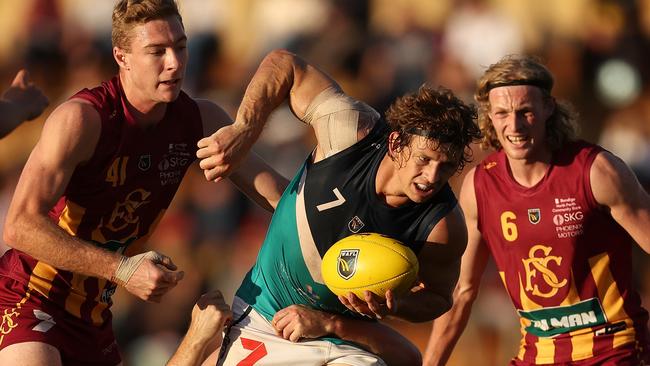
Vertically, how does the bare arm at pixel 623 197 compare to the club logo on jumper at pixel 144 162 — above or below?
below

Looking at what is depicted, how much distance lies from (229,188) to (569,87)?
3424mm

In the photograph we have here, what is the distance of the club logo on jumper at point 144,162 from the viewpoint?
6.26 metres

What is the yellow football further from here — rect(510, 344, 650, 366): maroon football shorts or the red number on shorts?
rect(510, 344, 650, 366): maroon football shorts

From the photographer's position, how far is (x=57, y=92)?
12617 millimetres

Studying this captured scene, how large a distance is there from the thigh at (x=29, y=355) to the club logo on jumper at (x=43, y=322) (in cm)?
10

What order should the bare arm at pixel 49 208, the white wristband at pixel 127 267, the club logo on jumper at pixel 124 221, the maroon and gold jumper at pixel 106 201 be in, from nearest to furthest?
the white wristband at pixel 127 267, the bare arm at pixel 49 208, the maroon and gold jumper at pixel 106 201, the club logo on jumper at pixel 124 221

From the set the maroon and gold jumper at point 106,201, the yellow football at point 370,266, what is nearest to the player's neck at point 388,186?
the yellow football at point 370,266

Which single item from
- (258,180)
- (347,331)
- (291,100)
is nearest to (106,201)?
(258,180)

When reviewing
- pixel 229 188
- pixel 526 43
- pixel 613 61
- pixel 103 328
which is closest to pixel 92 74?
pixel 229 188

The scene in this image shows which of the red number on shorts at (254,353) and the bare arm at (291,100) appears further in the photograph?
the red number on shorts at (254,353)

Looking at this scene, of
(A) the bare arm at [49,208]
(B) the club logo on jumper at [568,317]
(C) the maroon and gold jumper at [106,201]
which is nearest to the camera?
(A) the bare arm at [49,208]

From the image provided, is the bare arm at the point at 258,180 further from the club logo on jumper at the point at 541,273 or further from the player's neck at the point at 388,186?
the club logo on jumper at the point at 541,273

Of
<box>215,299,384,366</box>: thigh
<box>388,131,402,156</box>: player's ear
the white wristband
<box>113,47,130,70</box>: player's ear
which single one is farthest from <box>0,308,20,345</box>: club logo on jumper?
<box>388,131,402,156</box>: player's ear

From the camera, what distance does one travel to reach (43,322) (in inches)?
241
